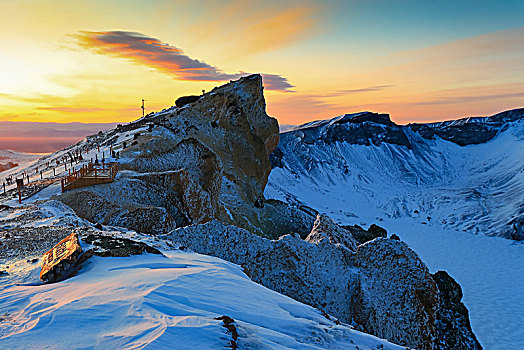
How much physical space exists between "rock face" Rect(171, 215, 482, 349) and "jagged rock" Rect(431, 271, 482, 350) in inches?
275

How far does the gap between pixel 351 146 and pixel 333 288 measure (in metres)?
129

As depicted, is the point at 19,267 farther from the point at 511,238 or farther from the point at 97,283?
the point at 511,238


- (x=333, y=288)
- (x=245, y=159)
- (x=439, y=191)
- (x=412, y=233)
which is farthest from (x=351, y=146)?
(x=333, y=288)

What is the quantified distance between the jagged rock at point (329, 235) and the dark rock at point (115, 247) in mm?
6601

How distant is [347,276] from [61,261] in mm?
8911

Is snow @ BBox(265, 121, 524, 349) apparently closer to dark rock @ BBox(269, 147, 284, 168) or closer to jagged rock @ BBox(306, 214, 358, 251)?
dark rock @ BBox(269, 147, 284, 168)

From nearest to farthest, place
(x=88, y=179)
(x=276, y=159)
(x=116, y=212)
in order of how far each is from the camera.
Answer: (x=116, y=212)
(x=88, y=179)
(x=276, y=159)

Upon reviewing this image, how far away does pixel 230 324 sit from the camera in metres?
5.33

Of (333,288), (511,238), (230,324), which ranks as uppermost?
(230,324)

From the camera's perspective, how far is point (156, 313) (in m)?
5.47

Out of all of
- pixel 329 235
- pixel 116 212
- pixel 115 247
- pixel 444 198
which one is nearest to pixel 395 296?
pixel 329 235

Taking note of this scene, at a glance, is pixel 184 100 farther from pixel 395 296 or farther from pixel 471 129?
pixel 471 129

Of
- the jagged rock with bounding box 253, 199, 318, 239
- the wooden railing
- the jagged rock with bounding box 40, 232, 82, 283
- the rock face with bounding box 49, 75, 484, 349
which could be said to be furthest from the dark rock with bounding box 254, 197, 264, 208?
the jagged rock with bounding box 40, 232, 82, 283

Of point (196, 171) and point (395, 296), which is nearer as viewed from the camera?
point (395, 296)
